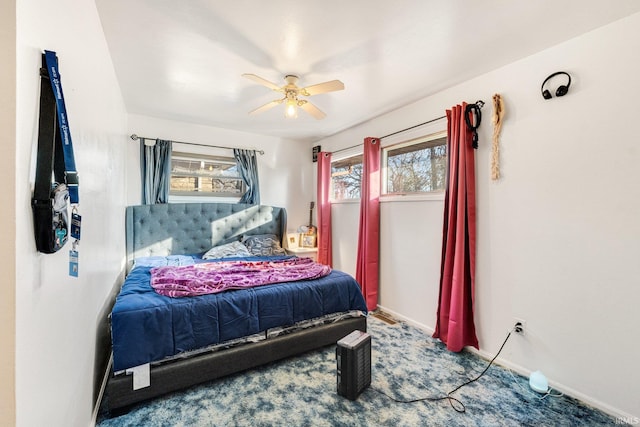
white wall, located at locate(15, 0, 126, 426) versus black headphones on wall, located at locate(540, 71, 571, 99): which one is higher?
black headphones on wall, located at locate(540, 71, 571, 99)

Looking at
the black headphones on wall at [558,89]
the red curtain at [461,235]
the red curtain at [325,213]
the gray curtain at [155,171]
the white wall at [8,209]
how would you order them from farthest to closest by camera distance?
the red curtain at [325,213], the gray curtain at [155,171], the red curtain at [461,235], the black headphones on wall at [558,89], the white wall at [8,209]

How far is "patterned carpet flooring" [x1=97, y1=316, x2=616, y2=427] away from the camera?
1711mm

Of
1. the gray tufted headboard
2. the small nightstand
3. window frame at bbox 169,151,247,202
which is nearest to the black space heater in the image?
the small nightstand

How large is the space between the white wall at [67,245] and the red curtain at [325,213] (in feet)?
9.44

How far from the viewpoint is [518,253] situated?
227 cm

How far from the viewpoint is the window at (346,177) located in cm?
407

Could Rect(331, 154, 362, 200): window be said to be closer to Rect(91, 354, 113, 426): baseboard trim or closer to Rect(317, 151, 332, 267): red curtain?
Rect(317, 151, 332, 267): red curtain

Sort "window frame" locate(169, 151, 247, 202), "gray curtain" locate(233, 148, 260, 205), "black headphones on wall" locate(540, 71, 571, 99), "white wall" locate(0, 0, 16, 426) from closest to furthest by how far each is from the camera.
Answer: "white wall" locate(0, 0, 16, 426) → "black headphones on wall" locate(540, 71, 571, 99) → "window frame" locate(169, 151, 247, 202) → "gray curtain" locate(233, 148, 260, 205)

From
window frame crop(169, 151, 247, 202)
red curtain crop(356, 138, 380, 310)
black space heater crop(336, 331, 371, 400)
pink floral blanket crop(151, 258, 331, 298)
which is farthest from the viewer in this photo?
window frame crop(169, 151, 247, 202)

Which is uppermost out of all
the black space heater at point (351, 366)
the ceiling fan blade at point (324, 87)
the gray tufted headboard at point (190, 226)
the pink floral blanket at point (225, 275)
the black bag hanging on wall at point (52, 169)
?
the ceiling fan blade at point (324, 87)

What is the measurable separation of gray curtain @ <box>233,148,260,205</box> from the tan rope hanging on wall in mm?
3172

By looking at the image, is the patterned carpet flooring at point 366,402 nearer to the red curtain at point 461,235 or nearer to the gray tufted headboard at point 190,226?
the red curtain at point 461,235

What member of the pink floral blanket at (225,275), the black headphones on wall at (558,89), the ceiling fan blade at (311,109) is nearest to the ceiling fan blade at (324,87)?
the ceiling fan blade at (311,109)

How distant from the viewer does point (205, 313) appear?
1.99 m
